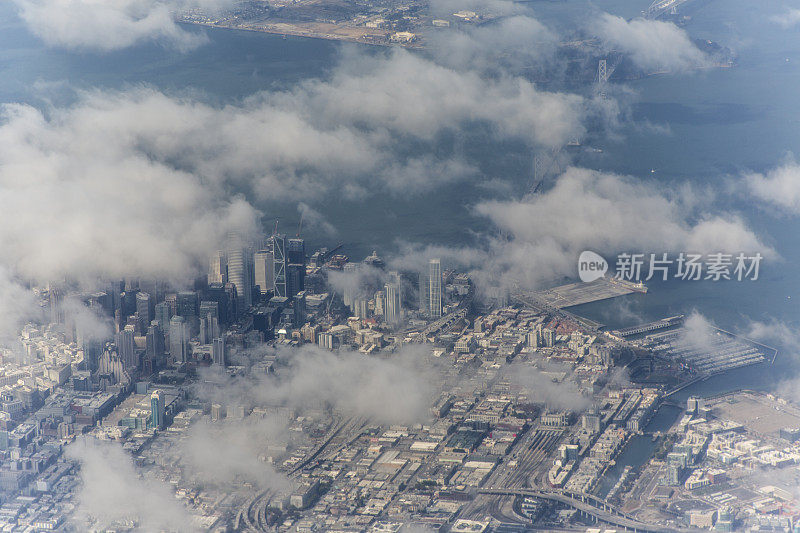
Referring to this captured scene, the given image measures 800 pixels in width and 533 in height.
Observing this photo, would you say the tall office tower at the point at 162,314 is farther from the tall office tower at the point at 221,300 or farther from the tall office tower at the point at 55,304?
the tall office tower at the point at 55,304

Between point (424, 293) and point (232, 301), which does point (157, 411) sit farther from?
point (424, 293)

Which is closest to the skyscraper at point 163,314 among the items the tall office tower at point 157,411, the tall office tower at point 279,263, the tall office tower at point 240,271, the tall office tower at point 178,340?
the tall office tower at point 178,340

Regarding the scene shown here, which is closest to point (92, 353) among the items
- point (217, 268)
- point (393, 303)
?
point (217, 268)

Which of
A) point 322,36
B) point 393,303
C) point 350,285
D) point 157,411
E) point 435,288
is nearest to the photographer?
point 157,411

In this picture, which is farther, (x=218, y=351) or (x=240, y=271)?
(x=240, y=271)

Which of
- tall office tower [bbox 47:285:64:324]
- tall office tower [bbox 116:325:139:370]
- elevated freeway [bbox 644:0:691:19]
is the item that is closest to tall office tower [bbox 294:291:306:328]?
tall office tower [bbox 116:325:139:370]

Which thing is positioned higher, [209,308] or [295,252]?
[295,252]
